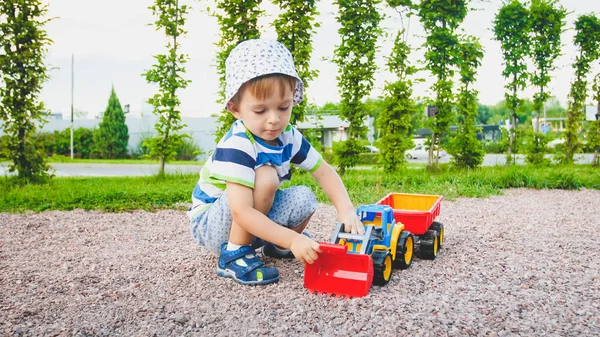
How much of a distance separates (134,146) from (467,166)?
20007 millimetres

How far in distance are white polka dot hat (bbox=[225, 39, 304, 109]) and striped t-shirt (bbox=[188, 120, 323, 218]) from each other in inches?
9.6

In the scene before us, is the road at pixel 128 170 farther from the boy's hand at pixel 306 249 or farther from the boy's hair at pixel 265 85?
the boy's hand at pixel 306 249

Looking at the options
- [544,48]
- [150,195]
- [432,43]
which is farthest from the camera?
[544,48]

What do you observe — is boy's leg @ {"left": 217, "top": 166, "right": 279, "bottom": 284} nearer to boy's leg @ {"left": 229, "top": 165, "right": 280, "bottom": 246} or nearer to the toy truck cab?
boy's leg @ {"left": 229, "top": 165, "right": 280, "bottom": 246}

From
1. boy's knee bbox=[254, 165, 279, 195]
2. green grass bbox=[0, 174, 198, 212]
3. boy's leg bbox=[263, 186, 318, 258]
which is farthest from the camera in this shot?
green grass bbox=[0, 174, 198, 212]

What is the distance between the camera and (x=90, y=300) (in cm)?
236

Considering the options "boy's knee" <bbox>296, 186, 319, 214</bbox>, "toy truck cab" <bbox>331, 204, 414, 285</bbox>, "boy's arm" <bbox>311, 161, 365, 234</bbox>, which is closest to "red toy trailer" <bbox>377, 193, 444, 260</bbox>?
"toy truck cab" <bbox>331, 204, 414, 285</bbox>

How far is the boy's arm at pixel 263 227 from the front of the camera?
7.50ft

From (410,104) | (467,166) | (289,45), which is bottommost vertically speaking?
(467,166)

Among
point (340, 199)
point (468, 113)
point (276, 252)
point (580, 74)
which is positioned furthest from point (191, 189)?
point (580, 74)

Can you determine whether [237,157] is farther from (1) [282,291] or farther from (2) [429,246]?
(2) [429,246]

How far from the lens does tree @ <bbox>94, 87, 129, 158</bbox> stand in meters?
20.5

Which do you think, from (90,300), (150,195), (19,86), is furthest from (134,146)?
(90,300)

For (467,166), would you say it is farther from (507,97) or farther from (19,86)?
(19,86)
